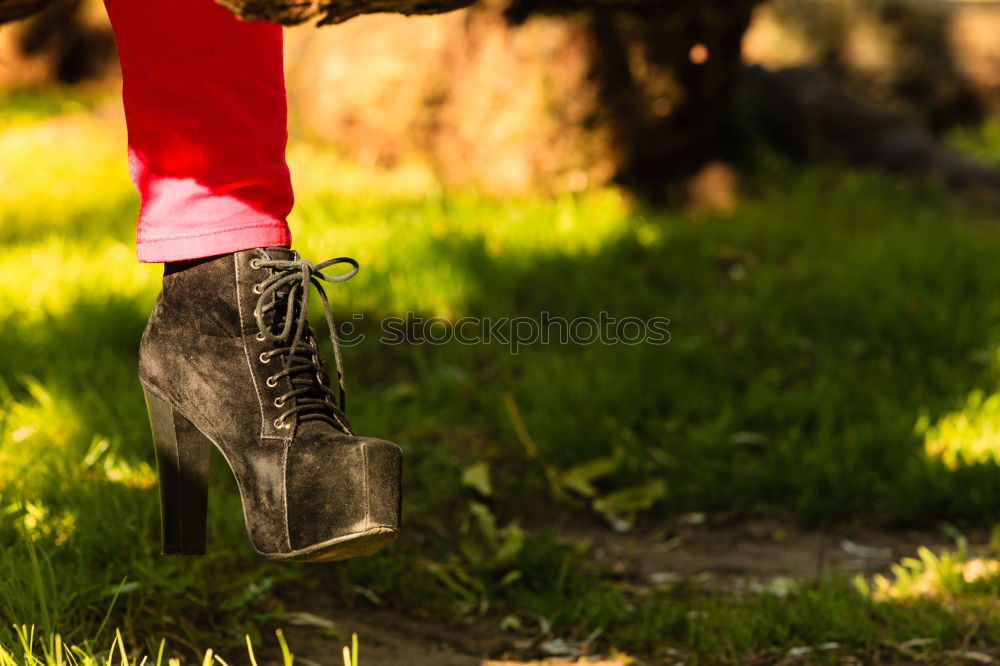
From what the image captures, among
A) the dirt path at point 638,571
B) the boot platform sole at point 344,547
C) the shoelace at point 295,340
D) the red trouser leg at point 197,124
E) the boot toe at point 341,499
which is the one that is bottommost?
the dirt path at point 638,571

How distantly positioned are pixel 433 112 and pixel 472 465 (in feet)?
7.06

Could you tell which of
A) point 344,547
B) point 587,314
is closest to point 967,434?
point 587,314

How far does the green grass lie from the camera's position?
2.09 meters

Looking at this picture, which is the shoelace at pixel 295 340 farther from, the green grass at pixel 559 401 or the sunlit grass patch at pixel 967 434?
the sunlit grass patch at pixel 967 434

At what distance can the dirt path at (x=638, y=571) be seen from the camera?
80.8 inches

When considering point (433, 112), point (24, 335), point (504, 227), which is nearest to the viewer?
point (24, 335)

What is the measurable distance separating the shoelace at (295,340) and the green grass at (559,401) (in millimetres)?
524

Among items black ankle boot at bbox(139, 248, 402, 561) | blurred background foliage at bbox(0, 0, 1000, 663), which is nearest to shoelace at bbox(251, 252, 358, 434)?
black ankle boot at bbox(139, 248, 402, 561)

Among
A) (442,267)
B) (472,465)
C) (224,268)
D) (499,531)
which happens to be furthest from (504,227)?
(224,268)

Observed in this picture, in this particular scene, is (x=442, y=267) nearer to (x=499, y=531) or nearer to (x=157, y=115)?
(x=499, y=531)

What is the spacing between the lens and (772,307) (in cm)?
351

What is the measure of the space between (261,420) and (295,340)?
5.4 inches

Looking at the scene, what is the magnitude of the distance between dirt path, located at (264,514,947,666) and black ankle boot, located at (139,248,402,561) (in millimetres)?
442

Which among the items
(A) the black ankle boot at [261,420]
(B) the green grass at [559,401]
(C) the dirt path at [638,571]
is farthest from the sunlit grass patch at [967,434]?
(A) the black ankle boot at [261,420]
